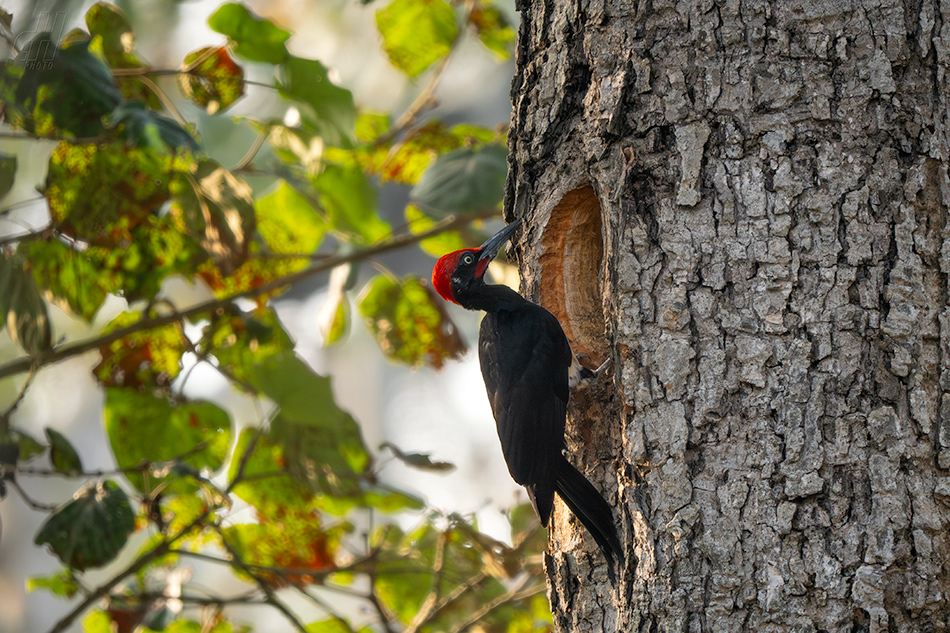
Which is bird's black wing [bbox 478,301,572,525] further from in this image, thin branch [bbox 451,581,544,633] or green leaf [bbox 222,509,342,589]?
green leaf [bbox 222,509,342,589]

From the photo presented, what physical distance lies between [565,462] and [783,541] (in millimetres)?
562

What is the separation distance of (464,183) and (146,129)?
1102mm

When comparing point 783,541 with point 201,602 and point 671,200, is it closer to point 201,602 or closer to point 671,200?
point 671,200

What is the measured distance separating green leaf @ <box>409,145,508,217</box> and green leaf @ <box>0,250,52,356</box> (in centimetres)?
139

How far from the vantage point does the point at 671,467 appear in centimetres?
154

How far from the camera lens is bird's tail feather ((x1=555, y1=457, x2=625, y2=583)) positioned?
162 centimetres

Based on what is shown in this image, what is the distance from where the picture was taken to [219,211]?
2805 mm

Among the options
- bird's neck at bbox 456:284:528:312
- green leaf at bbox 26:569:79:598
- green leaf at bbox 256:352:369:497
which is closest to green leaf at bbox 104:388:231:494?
green leaf at bbox 256:352:369:497

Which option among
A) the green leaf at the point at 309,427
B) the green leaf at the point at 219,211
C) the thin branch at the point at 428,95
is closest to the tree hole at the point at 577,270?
the green leaf at the point at 309,427

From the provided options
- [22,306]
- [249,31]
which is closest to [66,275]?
[22,306]

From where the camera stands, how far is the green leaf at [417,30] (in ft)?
11.4

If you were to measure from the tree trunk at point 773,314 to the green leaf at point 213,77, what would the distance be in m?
1.73

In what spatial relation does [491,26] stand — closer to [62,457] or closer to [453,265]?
[453,265]

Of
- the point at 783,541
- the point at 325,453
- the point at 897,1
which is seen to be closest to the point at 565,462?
the point at 783,541
